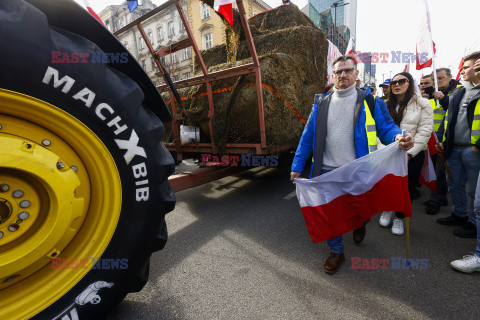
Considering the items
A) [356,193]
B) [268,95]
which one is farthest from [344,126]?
[268,95]

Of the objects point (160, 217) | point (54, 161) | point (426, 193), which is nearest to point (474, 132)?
point (426, 193)

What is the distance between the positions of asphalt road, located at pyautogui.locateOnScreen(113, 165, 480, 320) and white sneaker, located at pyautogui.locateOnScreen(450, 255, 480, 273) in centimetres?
5

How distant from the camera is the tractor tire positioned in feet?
3.72

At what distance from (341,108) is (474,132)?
1.64 m

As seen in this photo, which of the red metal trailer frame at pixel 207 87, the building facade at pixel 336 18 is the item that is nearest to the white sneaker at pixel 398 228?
the red metal trailer frame at pixel 207 87

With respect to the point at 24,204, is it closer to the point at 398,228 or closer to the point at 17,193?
the point at 17,193

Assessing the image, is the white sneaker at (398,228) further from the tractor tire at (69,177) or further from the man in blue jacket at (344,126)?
the tractor tire at (69,177)

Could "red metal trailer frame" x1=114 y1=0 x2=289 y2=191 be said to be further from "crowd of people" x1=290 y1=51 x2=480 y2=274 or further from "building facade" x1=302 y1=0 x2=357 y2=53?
"building facade" x1=302 y1=0 x2=357 y2=53

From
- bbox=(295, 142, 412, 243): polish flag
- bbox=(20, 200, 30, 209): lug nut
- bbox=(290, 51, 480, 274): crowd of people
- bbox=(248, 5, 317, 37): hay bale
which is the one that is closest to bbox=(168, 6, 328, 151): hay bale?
bbox=(248, 5, 317, 37): hay bale

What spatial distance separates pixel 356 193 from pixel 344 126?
65 cm

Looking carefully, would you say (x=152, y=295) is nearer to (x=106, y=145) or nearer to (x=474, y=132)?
(x=106, y=145)

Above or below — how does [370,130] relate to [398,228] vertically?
above

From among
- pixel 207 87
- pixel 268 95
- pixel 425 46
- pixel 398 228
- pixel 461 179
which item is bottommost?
pixel 398 228

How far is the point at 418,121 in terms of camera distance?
3125 millimetres
